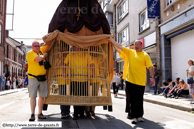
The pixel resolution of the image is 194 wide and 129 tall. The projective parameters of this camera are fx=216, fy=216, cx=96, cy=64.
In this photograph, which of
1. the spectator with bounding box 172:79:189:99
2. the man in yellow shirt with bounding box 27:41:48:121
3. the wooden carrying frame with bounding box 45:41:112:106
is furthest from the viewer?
the spectator with bounding box 172:79:189:99

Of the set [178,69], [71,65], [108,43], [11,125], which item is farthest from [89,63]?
[178,69]

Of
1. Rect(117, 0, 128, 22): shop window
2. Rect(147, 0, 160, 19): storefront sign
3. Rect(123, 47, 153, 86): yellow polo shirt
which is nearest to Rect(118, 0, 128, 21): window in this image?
Rect(117, 0, 128, 22): shop window

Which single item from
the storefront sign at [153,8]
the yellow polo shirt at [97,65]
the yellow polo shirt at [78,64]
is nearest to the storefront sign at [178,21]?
the storefront sign at [153,8]

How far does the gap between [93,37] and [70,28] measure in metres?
0.57

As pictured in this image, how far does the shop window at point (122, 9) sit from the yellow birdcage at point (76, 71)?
19.5 m

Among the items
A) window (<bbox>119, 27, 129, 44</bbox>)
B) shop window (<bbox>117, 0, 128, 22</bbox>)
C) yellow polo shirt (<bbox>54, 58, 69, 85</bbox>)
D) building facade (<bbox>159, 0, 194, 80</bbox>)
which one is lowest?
yellow polo shirt (<bbox>54, 58, 69, 85</bbox>)

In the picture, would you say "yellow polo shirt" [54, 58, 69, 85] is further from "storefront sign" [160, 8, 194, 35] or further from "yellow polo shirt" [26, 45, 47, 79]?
"storefront sign" [160, 8, 194, 35]

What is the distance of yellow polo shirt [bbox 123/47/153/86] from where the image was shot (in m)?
5.15

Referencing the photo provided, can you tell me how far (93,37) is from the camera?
5.00m

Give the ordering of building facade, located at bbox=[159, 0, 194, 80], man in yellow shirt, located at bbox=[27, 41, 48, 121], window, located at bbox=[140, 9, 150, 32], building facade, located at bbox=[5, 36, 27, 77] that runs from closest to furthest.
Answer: man in yellow shirt, located at bbox=[27, 41, 48, 121] → building facade, located at bbox=[159, 0, 194, 80] → window, located at bbox=[140, 9, 150, 32] → building facade, located at bbox=[5, 36, 27, 77]

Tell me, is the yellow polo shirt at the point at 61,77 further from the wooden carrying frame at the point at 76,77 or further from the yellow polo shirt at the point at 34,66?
the yellow polo shirt at the point at 34,66

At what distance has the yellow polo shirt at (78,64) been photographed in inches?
195

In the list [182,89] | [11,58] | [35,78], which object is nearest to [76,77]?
[35,78]

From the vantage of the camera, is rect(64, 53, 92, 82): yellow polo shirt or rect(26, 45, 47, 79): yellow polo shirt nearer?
rect(64, 53, 92, 82): yellow polo shirt
